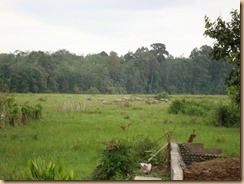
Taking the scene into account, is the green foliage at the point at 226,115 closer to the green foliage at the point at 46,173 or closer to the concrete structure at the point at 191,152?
the concrete structure at the point at 191,152

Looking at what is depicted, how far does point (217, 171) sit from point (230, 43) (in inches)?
48.9

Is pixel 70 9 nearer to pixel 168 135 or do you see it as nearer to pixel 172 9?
pixel 172 9

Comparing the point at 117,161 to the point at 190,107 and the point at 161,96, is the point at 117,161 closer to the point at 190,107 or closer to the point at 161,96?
the point at 161,96

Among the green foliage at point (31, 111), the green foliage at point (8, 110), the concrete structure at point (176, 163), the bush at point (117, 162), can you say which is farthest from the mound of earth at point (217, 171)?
the green foliage at point (8, 110)

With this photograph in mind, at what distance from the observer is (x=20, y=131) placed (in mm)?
5891

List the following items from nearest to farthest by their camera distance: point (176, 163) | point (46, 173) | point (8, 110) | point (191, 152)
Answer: point (46, 173) < point (176, 163) < point (191, 152) < point (8, 110)

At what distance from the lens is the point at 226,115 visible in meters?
5.46

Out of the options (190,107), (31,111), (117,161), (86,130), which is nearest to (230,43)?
(190,107)

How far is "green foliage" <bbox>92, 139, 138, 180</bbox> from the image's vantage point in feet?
15.6

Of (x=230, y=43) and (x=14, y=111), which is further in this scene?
(x=14, y=111)

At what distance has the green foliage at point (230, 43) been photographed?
4.63m

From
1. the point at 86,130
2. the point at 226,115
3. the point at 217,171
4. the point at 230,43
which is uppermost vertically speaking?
the point at 230,43

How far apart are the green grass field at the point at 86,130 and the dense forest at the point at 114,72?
0.39 ft

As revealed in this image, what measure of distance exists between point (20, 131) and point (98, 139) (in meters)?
1.10
